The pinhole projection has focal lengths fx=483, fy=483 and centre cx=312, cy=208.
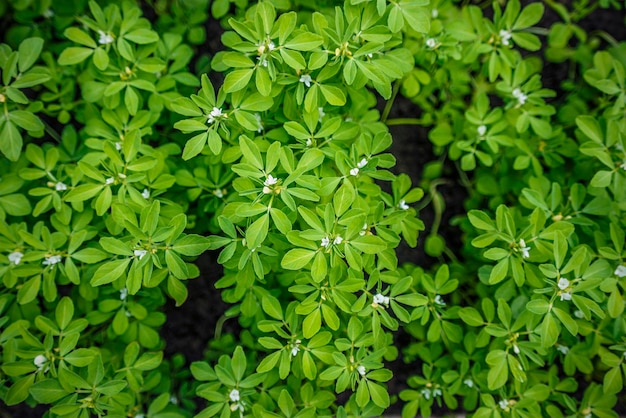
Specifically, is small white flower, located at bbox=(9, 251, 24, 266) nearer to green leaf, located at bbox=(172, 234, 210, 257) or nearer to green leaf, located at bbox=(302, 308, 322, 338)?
green leaf, located at bbox=(172, 234, 210, 257)

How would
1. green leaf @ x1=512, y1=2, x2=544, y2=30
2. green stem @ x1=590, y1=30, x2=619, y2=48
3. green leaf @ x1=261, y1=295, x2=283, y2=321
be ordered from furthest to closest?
green stem @ x1=590, y1=30, x2=619, y2=48, green leaf @ x1=512, y1=2, x2=544, y2=30, green leaf @ x1=261, y1=295, x2=283, y2=321

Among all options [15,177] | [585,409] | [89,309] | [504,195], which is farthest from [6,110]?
[585,409]

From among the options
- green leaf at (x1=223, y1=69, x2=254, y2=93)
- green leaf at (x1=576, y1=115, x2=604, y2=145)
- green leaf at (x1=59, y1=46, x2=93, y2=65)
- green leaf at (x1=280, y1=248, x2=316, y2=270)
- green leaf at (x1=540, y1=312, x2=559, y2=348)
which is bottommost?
green leaf at (x1=540, y1=312, x2=559, y2=348)

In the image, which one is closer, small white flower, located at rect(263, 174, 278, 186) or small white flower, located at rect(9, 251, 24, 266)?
small white flower, located at rect(263, 174, 278, 186)

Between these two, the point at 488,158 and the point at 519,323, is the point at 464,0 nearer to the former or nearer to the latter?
the point at 488,158

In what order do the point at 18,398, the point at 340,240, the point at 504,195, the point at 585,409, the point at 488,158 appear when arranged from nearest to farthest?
the point at 340,240 < the point at 18,398 < the point at 585,409 < the point at 488,158 < the point at 504,195

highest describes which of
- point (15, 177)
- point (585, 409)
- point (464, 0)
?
point (464, 0)

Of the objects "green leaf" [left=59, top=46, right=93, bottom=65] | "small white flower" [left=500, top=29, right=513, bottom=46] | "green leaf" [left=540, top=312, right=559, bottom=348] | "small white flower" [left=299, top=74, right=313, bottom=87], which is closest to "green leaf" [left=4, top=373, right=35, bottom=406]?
"green leaf" [left=59, top=46, right=93, bottom=65]

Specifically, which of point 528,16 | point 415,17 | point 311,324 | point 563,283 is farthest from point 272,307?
point 528,16
